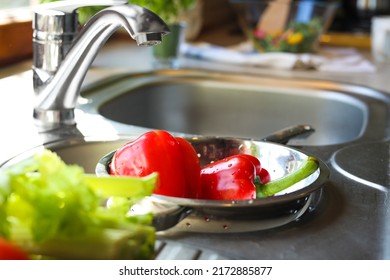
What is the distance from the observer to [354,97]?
1436mm

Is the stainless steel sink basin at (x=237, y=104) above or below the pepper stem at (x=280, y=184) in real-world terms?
below

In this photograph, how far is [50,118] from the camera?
3.38ft

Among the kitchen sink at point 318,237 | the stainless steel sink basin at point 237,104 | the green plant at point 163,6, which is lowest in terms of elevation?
the stainless steel sink basin at point 237,104

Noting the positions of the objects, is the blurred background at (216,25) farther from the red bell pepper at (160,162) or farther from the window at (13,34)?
the red bell pepper at (160,162)

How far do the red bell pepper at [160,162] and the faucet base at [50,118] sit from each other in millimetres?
318

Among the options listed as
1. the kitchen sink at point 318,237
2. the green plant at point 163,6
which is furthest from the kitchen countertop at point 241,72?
the green plant at point 163,6

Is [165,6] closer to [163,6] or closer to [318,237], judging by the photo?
[163,6]

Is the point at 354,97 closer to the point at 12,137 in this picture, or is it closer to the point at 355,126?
the point at 355,126

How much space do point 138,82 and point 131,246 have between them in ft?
3.17

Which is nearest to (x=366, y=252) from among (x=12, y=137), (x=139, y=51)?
(x=12, y=137)

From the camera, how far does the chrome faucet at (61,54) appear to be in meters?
0.93

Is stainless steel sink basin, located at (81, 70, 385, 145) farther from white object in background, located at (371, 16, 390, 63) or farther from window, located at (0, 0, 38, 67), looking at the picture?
white object in background, located at (371, 16, 390, 63)

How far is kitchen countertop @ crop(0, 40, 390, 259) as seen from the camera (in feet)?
2.08

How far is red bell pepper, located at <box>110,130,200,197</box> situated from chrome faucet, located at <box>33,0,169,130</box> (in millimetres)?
233
